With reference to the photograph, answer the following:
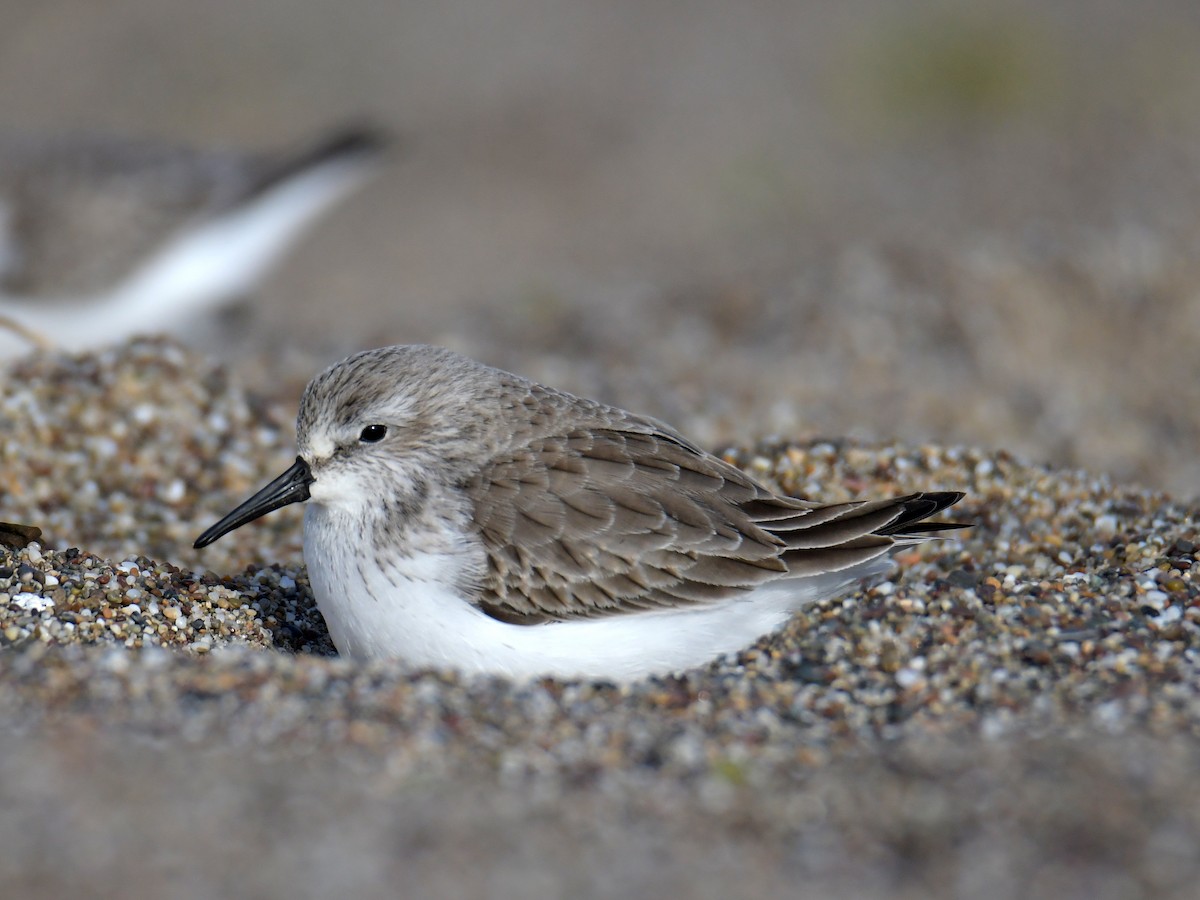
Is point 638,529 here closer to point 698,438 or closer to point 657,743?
point 657,743

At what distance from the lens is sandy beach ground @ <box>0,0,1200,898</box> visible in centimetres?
281

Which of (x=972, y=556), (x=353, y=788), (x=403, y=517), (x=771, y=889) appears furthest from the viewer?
(x=972, y=556)

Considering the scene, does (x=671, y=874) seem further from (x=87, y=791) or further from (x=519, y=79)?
(x=519, y=79)

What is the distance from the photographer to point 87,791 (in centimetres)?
281

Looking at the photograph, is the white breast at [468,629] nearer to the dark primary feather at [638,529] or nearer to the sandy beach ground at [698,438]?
the dark primary feather at [638,529]

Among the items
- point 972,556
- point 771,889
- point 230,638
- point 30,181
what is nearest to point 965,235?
point 972,556

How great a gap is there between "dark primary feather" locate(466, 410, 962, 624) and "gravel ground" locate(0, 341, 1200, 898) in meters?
0.25

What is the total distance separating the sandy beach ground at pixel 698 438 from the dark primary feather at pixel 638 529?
0.89 ft

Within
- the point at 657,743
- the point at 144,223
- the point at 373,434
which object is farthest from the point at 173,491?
the point at 144,223

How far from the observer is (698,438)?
254 inches

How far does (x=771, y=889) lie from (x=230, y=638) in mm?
2154

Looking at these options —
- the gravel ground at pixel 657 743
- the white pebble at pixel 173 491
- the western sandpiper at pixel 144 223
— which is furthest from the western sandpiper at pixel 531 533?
the western sandpiper at pixel 144 223

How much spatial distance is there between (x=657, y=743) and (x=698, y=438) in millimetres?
3213

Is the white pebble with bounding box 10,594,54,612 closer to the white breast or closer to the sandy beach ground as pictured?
the sandy beach ground
